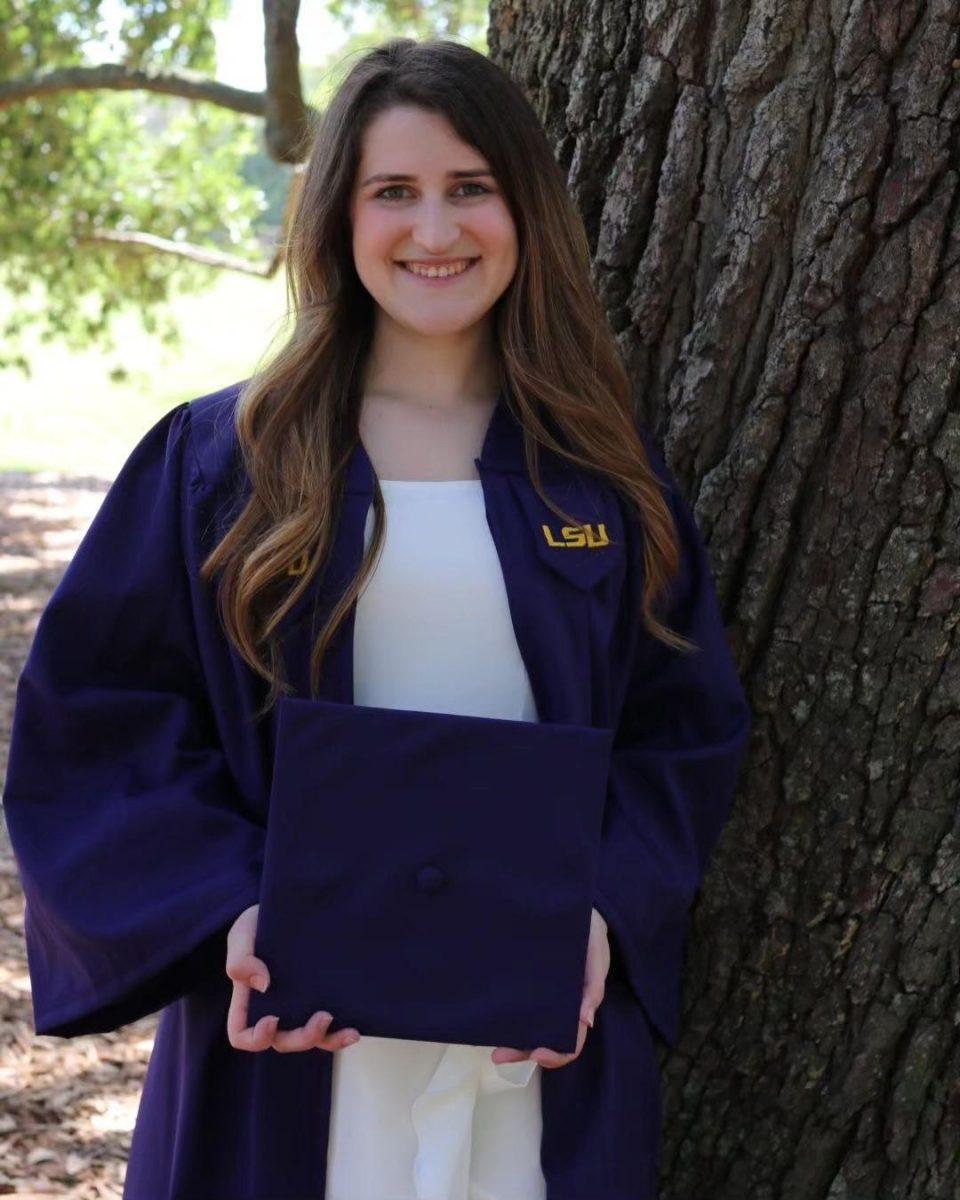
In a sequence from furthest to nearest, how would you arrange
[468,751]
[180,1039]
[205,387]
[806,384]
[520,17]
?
1. [205,387]
2. [520,17]
3. [806,384]
4. [180,1039]
5. [468,751]

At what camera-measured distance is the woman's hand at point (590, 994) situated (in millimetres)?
1936

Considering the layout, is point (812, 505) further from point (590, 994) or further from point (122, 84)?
point (122, 84)

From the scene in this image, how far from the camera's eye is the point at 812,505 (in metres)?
2.44

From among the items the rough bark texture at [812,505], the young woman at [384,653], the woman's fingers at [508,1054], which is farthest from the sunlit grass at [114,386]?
the woman's fingers at [508,1054]

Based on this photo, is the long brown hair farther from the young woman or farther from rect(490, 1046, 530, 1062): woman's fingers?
rect(490, 1046, 530, 1062): woman's fingers

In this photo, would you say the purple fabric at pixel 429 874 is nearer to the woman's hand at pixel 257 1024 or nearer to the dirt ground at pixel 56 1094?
the woman's hand at pixel 257 1024

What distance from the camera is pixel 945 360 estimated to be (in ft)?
7.59

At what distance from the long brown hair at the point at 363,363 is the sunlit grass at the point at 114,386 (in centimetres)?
783

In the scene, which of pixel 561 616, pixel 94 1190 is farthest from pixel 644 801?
pixel 94 1190

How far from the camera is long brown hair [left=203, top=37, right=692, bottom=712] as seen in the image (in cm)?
213

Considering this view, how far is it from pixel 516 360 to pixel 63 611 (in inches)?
30.7

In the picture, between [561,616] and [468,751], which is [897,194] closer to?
[561,616]

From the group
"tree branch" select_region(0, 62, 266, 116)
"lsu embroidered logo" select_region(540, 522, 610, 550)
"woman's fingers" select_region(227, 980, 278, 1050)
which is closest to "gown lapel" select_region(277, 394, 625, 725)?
"lsu embroidered logo" select_region(540, 522, 610, 550)

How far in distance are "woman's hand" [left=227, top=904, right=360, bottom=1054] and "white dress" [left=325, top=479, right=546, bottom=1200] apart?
8.7 inches
